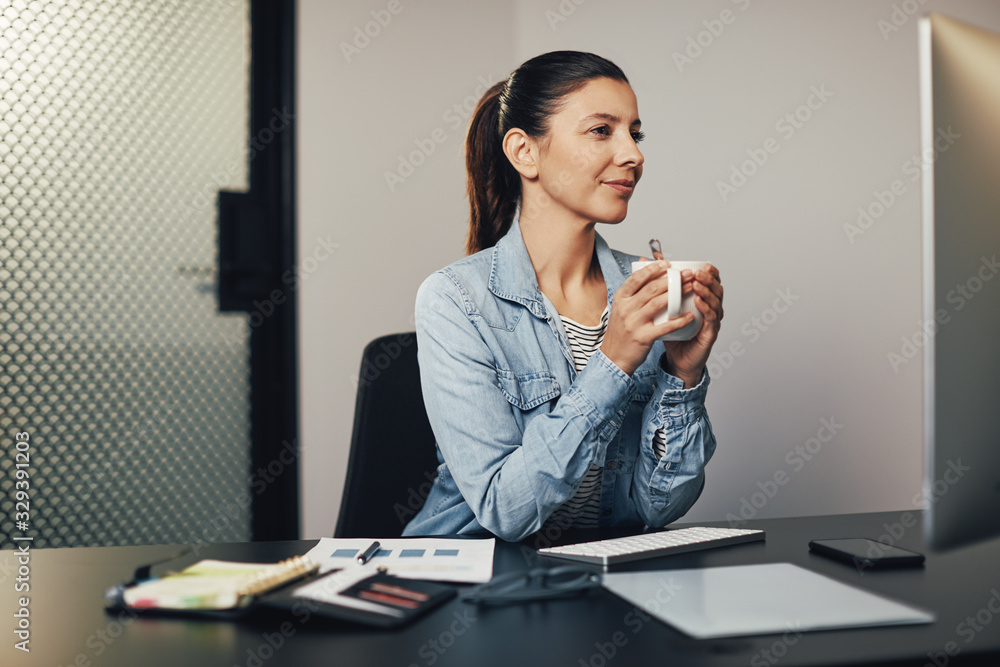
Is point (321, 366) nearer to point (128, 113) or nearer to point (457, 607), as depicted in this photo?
point (128, 113)

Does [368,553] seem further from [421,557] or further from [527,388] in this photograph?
[527,388]

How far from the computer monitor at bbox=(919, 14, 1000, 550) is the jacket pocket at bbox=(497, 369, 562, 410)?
2.42 ft

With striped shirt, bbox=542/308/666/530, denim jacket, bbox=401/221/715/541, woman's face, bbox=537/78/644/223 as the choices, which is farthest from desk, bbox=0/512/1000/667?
woman's face, bbox=537/78/644/223

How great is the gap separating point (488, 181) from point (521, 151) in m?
0.14

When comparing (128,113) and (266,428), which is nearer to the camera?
(128,113)

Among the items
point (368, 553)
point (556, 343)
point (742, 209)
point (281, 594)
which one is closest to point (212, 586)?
point (281, 594)

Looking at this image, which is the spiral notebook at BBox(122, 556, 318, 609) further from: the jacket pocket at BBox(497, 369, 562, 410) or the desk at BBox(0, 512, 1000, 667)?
the jacket pocket at BBox(497, 369, 562, 410)

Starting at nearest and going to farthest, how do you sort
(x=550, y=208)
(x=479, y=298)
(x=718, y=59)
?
(x=479, y=298), (x=550, y=208), (x=718, y=59)

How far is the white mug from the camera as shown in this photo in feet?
3.30

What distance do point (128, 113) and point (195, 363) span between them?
0.69 metres

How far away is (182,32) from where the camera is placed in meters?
2.18

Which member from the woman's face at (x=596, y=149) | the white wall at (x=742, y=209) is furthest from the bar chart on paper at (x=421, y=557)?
the white wall at (x=742, y=209)

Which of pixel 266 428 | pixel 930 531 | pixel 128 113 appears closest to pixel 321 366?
pixel 266 428

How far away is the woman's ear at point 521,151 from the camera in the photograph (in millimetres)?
1394
